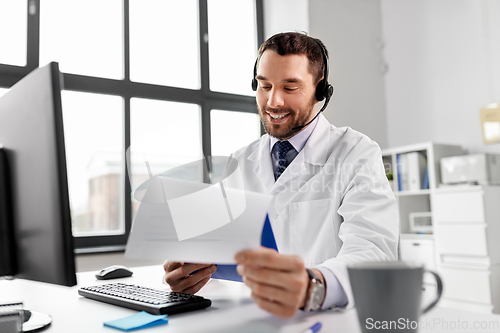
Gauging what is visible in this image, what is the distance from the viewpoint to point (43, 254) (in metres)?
0.67

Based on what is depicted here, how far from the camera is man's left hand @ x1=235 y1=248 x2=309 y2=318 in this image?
631mm

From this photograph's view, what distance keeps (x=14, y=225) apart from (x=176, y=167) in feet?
0.98

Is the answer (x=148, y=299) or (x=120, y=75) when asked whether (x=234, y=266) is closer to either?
(x=148, y=299)

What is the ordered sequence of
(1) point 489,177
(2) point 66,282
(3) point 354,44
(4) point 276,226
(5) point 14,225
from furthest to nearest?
(3) point 354,44 → (1) point 489,177 → (4) point 276,226 → (5) point 14,225 → (2) point 66,282

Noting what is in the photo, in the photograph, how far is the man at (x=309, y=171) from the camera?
3.56 ft

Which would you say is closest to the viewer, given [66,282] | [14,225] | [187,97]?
[66,282]

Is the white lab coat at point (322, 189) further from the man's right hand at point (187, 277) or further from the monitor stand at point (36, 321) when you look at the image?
the monitor stand at point (36, 321)

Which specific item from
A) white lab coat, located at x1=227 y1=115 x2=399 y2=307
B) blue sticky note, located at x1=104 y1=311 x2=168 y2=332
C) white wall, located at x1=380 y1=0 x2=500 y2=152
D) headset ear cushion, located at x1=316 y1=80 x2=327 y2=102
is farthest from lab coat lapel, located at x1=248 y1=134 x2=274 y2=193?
white wall, located at x1=380 y1=0 x2=500 y2=152

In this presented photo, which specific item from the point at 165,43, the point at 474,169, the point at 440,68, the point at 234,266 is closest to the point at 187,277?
the point at 234,266

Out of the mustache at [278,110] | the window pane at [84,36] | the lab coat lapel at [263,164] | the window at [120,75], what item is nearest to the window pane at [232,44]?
the window at [120,75]

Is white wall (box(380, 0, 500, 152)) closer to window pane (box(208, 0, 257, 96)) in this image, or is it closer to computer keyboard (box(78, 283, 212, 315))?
window pane (box(208, 0, 257, 96))

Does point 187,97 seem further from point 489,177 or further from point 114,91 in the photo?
point 489,177

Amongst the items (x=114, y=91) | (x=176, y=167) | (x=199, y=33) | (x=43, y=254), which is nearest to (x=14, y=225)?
(x=43, y=254)

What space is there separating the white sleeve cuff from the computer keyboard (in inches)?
8.9
